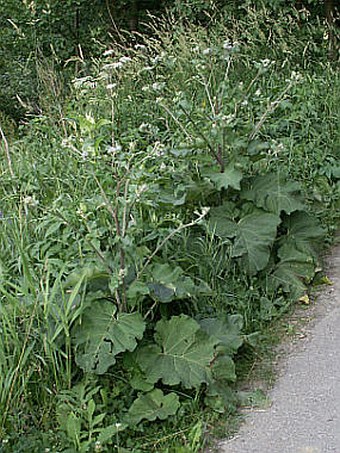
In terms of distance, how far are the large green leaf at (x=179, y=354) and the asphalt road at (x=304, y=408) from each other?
0.29 m

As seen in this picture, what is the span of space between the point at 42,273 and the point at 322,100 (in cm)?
363

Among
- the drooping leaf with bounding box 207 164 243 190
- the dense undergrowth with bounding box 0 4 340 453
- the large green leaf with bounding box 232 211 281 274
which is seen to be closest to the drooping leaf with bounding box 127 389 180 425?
the dense undergrowth with bounding box 0 4 340 453

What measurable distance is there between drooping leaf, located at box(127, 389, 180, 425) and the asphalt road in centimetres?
25

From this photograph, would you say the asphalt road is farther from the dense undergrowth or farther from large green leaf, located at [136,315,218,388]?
large green leaf, located at [136,315,218,388]

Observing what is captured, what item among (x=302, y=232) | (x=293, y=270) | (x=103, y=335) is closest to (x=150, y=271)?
(x=103, y=335)

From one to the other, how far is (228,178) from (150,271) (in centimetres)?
92

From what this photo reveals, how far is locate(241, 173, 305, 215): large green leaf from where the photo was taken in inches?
159

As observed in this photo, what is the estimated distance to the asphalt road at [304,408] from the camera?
9.31 feet

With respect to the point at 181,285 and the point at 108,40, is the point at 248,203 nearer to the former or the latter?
the point at 181,285

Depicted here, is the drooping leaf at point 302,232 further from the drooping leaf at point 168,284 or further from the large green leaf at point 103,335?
the large green leaf at point 103,335

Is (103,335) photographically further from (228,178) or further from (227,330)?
(228,178)

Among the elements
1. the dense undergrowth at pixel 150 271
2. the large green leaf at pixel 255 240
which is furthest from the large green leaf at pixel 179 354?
the large green leaf at pixel 255 240

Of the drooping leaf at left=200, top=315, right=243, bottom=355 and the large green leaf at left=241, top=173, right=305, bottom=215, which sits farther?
the large green leaf at left=241, top=173, right=305, bottom=215

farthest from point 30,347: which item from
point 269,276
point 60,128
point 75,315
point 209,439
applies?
point 60,128
